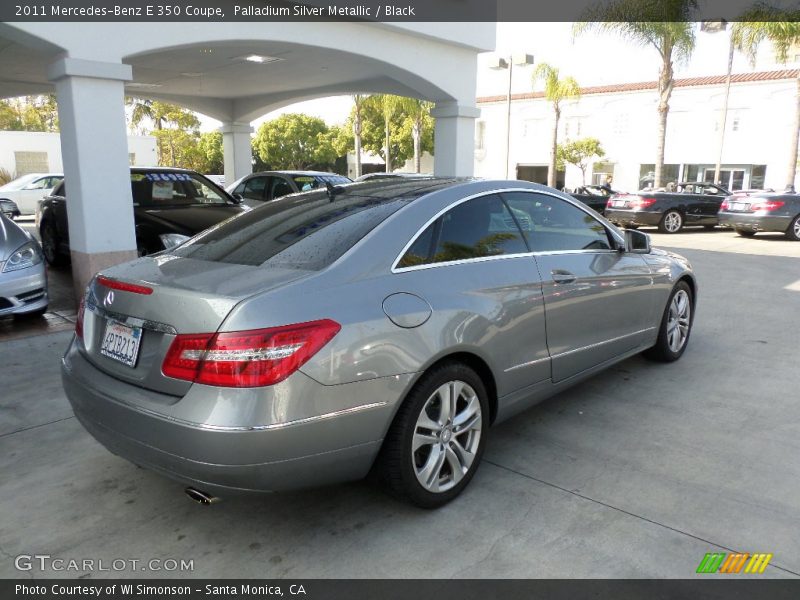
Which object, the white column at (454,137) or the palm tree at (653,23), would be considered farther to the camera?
the palm tree at (653,23)


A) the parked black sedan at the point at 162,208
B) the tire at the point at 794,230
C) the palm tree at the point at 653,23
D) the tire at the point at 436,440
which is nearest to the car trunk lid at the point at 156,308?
the tire at the point at 436,440

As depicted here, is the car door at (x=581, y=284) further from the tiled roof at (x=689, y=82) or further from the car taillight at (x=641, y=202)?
the tiled roof at (x=689, y=82)

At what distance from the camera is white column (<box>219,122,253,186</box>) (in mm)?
16594

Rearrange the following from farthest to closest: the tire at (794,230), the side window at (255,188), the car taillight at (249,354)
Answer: the tire at (794,230)
the side window at (255,188)
the car taillight at (249,354)

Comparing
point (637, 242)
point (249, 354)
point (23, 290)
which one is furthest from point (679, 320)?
point (23, 290)

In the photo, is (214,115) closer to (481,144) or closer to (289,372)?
(289,372)

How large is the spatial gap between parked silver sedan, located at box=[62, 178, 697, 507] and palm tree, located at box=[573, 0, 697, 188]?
803 inches

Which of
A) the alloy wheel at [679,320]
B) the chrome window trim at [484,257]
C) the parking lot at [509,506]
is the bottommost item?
the parking lot at [509,506]

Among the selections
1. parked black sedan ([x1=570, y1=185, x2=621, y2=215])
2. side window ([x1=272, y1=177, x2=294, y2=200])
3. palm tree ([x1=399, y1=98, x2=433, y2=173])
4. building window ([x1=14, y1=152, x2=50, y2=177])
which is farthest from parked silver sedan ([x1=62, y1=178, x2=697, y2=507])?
building window ([x1=14, y1=152, x2=50, y2=177])

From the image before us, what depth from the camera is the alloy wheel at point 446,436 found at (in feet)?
9.83

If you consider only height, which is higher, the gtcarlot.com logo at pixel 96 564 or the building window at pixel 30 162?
the building window at pixel 30 162

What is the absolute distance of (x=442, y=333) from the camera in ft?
9.68

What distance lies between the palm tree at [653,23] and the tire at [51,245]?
60.2ft

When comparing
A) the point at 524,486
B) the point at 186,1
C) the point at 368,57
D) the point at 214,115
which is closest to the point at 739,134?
the point at 214,115
